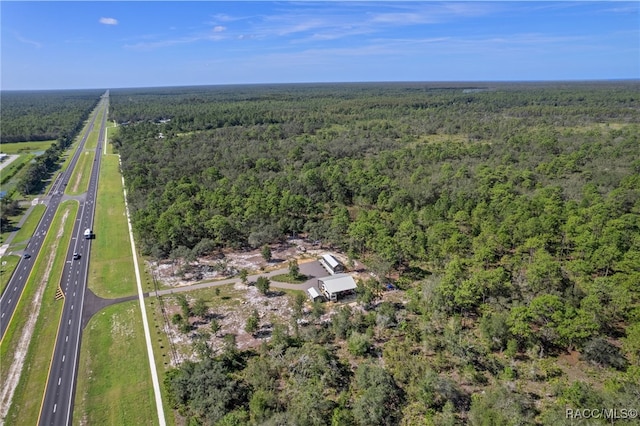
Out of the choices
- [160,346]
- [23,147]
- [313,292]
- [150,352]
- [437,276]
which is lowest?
[150,352]

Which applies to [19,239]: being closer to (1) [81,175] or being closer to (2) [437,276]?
(1) [81,175]

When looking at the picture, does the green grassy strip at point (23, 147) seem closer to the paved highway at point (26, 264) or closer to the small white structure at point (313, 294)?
the paved highway at point (26, 264)

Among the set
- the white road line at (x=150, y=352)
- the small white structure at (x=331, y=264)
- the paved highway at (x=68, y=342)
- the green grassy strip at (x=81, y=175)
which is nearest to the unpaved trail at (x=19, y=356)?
the paved highway at (x=68, y=342)

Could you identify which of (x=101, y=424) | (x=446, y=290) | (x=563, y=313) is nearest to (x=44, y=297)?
(x=101, y=424)

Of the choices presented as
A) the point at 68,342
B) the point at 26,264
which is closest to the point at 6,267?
the point at 26,264

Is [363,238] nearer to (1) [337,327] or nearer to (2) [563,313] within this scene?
(1) [337,327]

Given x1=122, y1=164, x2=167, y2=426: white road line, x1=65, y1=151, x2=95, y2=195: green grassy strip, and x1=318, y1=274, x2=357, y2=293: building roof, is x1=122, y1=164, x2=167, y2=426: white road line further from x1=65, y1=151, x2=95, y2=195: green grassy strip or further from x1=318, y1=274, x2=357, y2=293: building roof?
x1=65, y1=151, x2=95, y2=195: green grassy strip
